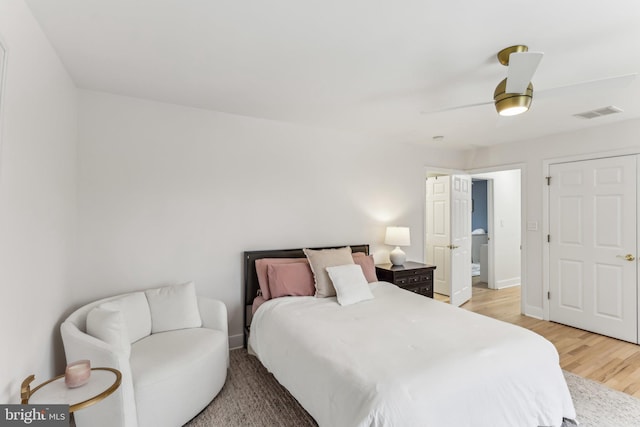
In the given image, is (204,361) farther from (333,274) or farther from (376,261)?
(376,261)

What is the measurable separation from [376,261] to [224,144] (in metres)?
2.45

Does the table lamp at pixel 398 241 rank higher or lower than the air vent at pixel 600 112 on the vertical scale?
lower

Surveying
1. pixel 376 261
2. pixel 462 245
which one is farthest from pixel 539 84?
pixel 462 245

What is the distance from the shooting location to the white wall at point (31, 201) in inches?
55.4

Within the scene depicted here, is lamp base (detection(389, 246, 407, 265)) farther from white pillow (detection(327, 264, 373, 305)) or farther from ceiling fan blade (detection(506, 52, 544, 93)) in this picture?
ceiling fan blade (detection(506, 52, 544, 93))

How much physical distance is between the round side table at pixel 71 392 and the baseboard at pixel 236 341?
1.74 metres

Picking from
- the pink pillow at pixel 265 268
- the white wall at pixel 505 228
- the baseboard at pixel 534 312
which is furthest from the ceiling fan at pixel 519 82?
the white wall at pixel 505 228

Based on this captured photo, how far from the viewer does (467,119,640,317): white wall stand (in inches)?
147

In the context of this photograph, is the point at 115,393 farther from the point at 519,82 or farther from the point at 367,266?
the point at 519,82

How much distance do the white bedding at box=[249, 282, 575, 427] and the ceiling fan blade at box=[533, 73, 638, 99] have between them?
5.11 ft

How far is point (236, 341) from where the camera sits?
3266 millimetres

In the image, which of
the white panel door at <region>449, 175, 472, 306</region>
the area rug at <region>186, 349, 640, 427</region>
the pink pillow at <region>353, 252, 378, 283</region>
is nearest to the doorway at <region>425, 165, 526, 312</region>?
the white panel door at <region>449, 175, 472, 306</region>

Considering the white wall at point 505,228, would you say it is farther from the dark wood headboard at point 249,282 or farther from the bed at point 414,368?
the dark wood headboard at point 249,282

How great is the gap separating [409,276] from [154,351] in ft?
9.16
